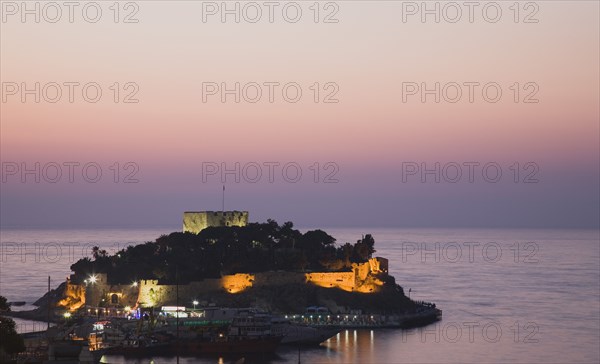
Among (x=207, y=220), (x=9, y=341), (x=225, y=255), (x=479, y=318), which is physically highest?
(x=207, y=220)

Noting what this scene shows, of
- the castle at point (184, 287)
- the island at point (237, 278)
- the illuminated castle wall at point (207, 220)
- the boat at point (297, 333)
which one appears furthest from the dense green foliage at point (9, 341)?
the illuminated castle wall at point (207, 220)

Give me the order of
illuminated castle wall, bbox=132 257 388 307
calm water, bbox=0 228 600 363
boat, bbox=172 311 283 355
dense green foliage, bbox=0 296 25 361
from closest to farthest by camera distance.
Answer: dense green foliage, bbox=0 296 25 361 → boat, bbox=172 311 283 355 → calm water, bbox=0 228 600 363 → illuminated castle wall, bbox=132 257 388 307

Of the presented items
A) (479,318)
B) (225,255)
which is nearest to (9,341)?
(225,255)

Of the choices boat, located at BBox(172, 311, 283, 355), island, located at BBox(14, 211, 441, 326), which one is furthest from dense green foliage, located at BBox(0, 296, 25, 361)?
island, located at BBox(14, 211, 441, 326)

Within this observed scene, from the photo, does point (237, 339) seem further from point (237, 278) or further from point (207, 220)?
point (207, 220)

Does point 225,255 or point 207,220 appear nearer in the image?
point 225,255

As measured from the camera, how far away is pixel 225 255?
9550 centimetres

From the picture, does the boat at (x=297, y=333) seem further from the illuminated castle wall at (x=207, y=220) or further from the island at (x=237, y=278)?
the illuminated castle wall at (x=207, y=220)

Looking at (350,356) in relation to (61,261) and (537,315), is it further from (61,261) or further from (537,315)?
(61,261)

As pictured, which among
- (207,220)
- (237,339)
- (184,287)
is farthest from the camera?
(207,220)

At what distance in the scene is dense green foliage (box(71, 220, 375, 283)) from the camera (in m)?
92.2

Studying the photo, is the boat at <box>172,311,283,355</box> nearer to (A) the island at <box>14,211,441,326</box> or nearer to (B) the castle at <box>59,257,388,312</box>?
(A) the island at <box>14,211,441,326</box>

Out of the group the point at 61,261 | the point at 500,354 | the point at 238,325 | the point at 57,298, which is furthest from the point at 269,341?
the point at 61,261

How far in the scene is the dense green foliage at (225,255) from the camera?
9219 centimetres
